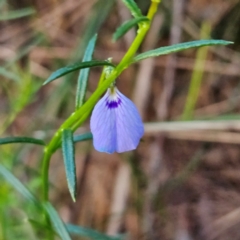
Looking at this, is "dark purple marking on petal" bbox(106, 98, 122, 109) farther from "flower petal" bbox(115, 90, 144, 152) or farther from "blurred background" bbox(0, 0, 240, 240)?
"blurred background" bbox(0, 0, 240, 240)

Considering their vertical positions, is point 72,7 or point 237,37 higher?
point 72,7

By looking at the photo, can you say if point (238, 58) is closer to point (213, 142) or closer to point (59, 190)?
point (213, 142)

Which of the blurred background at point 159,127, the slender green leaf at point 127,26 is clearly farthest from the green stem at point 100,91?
the blurred background at point 159,127

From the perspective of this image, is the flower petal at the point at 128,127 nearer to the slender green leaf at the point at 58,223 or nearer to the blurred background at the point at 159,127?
the slender green leaf at the point at 58,223

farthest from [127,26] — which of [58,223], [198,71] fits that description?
[198,71]

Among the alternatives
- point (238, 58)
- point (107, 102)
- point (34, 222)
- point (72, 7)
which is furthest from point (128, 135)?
point (72, 7)

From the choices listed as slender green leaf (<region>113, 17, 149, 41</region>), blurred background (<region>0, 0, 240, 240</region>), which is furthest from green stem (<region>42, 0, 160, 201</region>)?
blurred background (<region>0, 0, 240, 240</region>)

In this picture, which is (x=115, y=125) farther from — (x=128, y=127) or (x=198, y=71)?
(x=198, y=71)
